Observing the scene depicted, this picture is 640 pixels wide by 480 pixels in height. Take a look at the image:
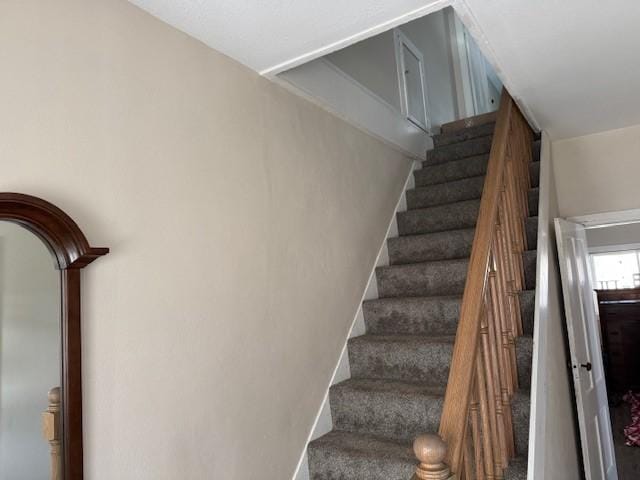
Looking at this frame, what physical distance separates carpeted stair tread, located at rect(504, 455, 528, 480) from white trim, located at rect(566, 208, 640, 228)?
1939 millimetres

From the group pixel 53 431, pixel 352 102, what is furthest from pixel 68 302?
pixel 352 102

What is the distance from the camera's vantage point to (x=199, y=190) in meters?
1.76

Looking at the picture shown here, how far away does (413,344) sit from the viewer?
97.0 inches

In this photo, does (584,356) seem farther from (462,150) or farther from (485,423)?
(462,150)

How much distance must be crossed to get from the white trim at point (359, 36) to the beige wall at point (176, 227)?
0.40ft

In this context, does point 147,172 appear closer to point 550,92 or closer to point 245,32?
point 245,32

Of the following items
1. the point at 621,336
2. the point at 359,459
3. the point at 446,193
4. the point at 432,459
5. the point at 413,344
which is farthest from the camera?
the point at 621,336

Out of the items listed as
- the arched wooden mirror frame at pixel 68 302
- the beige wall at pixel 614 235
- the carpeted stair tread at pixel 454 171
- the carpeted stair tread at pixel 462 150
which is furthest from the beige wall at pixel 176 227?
the beige wall at pixel 614 235

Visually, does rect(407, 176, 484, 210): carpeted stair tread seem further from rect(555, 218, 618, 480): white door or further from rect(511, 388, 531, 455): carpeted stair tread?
rect(511, 388, 531, 455): carpeted stair tread

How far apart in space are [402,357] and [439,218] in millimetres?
1200

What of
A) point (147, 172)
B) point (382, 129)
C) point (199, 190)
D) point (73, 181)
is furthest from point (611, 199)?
point (73, 181)

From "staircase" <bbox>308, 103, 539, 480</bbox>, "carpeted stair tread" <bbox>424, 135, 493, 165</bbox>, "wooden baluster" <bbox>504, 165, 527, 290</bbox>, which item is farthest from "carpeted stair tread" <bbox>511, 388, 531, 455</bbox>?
"carpeted stair tread" <bbox>424, 135, 493, 165</bbox>

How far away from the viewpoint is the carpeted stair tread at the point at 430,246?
9.91ft

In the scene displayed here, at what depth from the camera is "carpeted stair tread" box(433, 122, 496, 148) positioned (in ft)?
13.4
